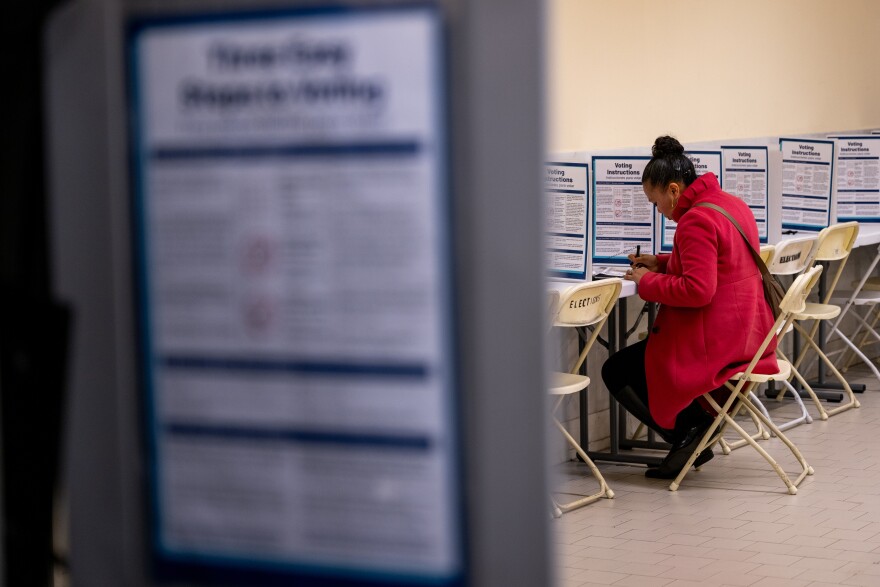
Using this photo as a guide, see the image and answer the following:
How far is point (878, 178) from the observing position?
8.10m

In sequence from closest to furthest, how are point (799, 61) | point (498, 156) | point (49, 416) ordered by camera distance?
1. point (498, 156)
2. point (49, 416)
3. point (799, 61)

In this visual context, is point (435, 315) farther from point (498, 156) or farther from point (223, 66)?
point (223, 66)

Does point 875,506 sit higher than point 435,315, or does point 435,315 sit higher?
point 435,315

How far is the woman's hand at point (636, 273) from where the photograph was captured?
5.58 metres

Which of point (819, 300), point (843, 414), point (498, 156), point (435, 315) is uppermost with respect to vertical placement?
point (498, 156)

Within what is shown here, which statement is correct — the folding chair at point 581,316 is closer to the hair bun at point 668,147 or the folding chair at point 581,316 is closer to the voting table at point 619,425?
the voting table at point 619,425

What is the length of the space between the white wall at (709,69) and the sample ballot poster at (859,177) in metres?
0.82

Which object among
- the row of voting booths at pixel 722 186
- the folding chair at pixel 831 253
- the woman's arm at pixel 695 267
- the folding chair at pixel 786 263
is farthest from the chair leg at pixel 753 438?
the woman's arm at pixel 695 267

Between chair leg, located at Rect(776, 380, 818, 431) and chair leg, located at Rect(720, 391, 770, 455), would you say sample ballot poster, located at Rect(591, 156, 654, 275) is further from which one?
chair leg, located at Rect(776, 380, 818, 431)

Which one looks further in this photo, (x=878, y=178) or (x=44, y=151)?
(x=878, y=178)

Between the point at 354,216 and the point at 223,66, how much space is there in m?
0.21

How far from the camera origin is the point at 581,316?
525 cm

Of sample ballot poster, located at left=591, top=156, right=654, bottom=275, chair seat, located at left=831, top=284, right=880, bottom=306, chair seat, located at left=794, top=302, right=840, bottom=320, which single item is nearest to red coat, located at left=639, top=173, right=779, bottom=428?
sample ballot poster, located at left=591, top=156, right=654, bottom=275

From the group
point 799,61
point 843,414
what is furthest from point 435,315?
point 799,61
